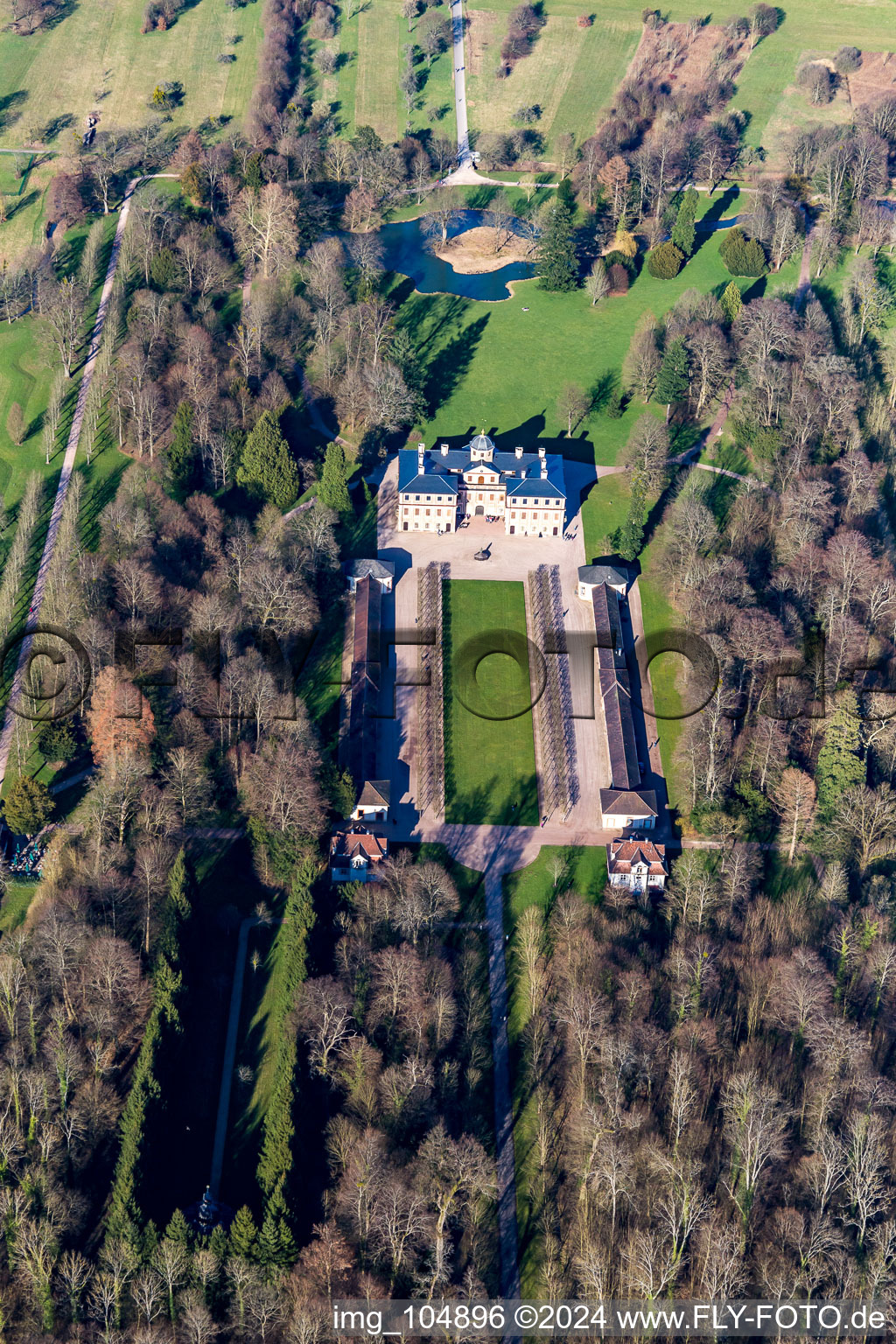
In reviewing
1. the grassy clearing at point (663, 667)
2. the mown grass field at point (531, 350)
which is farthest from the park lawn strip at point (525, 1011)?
the mown grass field at point (531, 350)

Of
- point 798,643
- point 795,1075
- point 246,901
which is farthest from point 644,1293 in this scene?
point 798,643

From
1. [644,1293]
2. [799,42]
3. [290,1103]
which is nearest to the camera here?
[644,1293]

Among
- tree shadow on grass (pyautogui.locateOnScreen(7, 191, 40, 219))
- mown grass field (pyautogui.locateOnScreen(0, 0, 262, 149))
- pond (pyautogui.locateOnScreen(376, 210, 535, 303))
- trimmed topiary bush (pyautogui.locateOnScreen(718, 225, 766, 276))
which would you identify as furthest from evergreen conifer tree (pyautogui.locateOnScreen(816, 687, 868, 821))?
mown grass field (pyautogui.locateOnScreen(0, 0, 262, 149))

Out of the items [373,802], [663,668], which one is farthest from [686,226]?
[373,802]

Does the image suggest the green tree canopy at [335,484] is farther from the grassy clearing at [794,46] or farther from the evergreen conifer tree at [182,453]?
the grassy clearing at [794,46]

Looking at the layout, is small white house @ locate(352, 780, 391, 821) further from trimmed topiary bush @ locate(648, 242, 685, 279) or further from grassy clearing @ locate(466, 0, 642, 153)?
grassy clearing @ locate(466, 0, 642, 153)

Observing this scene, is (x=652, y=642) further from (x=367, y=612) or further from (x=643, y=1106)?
(x=643, y=1106)

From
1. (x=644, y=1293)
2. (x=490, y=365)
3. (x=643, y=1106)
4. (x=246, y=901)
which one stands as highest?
(x=490, y=365)
